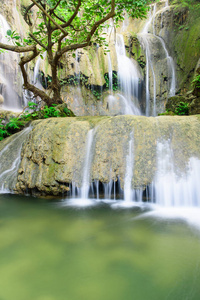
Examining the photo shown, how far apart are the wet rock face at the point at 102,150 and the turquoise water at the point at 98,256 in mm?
1016

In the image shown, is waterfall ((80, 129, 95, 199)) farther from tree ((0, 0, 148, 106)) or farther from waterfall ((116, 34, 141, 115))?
waterfall ((116, 34, 141, 115))

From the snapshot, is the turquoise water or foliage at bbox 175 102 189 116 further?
foliage at bbox 175 102 189 116

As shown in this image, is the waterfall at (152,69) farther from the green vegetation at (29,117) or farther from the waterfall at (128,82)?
the green vegetation at (29,117)

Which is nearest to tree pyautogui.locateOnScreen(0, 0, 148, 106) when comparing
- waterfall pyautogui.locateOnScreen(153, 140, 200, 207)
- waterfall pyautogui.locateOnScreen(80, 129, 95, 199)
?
waterfall pyautogui.locateOnScreen(80, 129, 95, 199)

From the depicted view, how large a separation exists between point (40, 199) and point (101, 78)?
384 inches

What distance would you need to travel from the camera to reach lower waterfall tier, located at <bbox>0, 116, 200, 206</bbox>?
13.6 ft

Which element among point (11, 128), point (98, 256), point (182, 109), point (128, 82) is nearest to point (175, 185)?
point (98, 256)

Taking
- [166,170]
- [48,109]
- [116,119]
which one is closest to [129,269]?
[166,170]

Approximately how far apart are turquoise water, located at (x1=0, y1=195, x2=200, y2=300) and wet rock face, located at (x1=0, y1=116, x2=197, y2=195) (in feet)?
3.33

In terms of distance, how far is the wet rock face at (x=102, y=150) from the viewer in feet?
14.4

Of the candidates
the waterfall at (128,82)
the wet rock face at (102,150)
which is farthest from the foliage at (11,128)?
the waterfall at (128,82)

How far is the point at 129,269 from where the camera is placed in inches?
82.4

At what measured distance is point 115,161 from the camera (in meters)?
4.54

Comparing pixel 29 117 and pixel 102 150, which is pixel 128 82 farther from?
pixel 102 150
